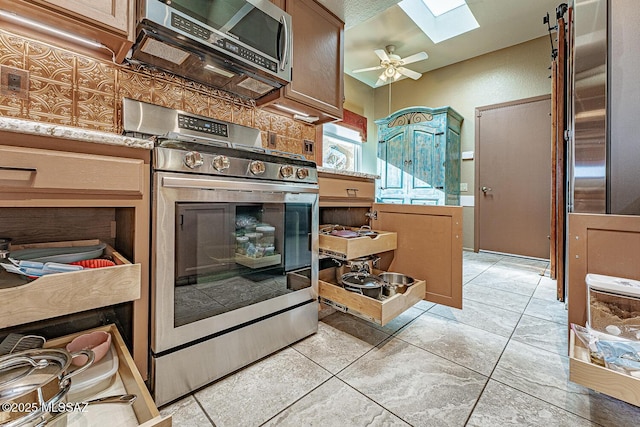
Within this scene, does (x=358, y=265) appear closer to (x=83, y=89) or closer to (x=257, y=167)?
(x=257, y=167)

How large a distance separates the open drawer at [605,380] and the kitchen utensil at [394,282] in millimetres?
794

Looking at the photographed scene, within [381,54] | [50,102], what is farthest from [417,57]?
[50,102]

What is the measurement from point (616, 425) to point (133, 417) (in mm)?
1442

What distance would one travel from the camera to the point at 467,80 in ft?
12.7

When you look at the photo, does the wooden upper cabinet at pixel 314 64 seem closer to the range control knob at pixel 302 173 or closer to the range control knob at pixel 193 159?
the range control knob at pixel 302 173

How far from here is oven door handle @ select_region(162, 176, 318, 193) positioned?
3.00 ft

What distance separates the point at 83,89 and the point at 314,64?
1.25 metres

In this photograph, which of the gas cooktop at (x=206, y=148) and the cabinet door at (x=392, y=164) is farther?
the cabinet door at (x=392, y=164)

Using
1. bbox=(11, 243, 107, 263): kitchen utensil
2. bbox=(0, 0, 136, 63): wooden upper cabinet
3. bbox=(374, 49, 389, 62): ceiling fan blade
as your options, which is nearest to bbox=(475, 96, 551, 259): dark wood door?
bbox=(374, 49, 389, 62): ceiling fan blade

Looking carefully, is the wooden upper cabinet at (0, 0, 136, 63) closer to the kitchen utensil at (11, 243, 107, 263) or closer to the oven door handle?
the oven door handle

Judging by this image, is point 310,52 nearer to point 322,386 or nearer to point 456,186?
point 322,386

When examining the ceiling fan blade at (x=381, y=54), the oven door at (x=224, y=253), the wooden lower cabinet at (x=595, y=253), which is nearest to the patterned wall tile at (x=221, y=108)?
the oven door at (x=224, y=253)

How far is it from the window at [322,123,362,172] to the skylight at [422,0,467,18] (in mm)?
1714

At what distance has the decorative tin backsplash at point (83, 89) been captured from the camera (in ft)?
3.52
